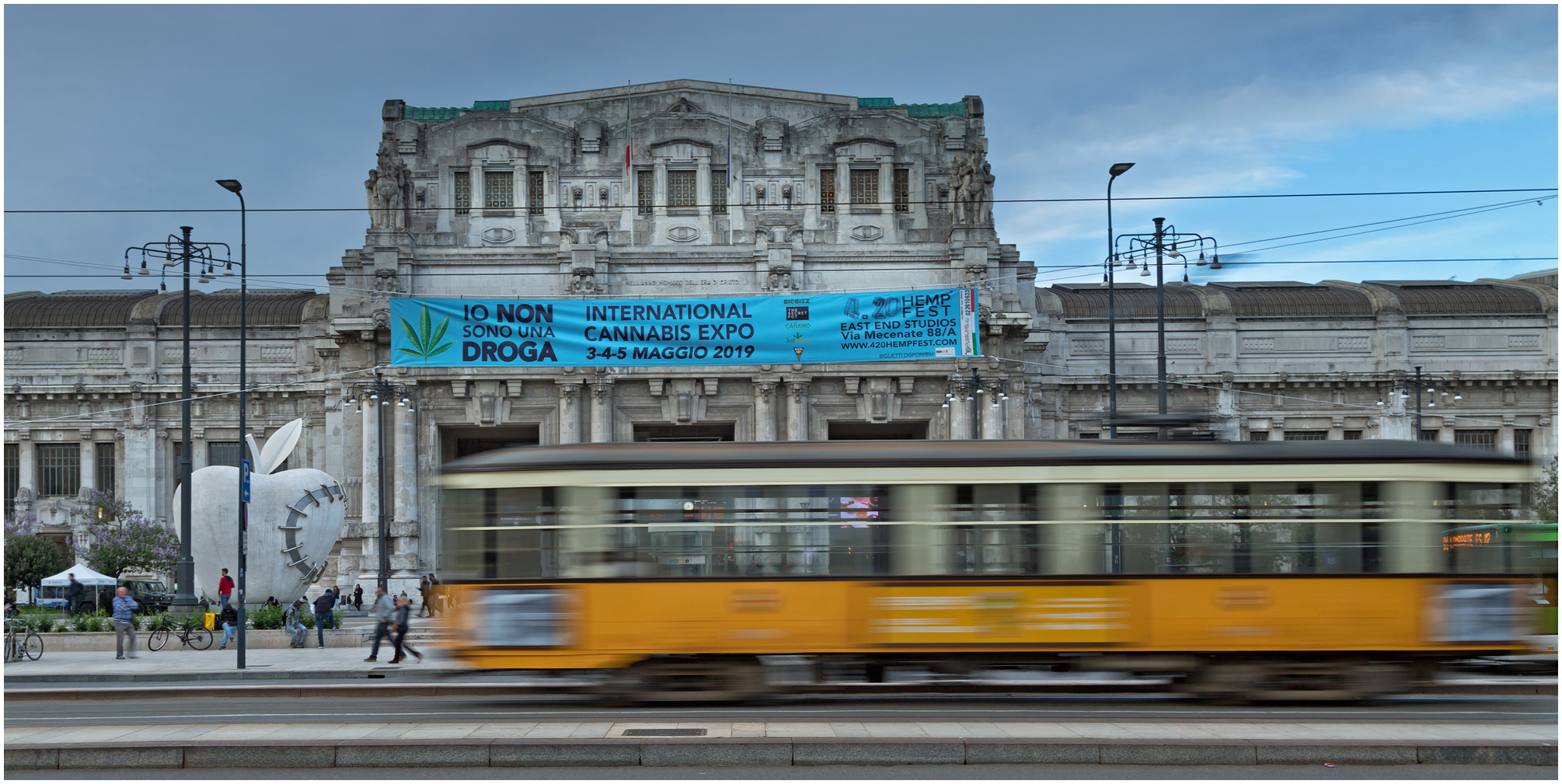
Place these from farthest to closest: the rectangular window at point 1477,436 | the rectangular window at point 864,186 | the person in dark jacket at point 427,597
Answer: the rectangular window at point 1477,436
the rectangular window at point 864,186
the person in dark jacket at point 427,597

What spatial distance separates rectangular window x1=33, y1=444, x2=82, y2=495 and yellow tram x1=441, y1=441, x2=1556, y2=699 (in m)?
49.6

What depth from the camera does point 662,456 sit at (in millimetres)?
14648

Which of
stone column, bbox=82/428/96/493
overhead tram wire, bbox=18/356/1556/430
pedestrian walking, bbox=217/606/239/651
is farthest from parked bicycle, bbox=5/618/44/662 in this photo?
stone column, bbox=82/428/96/493

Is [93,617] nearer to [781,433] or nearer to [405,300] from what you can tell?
[405,300]

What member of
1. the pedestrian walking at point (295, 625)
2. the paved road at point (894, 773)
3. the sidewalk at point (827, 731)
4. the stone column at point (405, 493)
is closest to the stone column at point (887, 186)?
the stone column at point (405, 493)

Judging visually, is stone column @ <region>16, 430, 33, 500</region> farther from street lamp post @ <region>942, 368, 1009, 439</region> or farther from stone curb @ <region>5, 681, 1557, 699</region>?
stone curb @ <region>5, 681, 1557, 699</region>

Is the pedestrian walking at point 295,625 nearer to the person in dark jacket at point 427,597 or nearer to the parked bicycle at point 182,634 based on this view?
the parked bicycle at point 182,634

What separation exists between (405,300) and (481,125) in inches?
513

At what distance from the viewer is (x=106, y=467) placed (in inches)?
2213

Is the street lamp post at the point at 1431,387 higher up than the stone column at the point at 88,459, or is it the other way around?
the street lamp post at the point at 1431,387

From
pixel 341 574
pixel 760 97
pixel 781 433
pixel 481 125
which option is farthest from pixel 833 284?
pixel 341 574

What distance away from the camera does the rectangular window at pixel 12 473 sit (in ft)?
181

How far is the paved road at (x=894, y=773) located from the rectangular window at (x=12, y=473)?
2040 inches

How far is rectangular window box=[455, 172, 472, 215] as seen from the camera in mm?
54719
